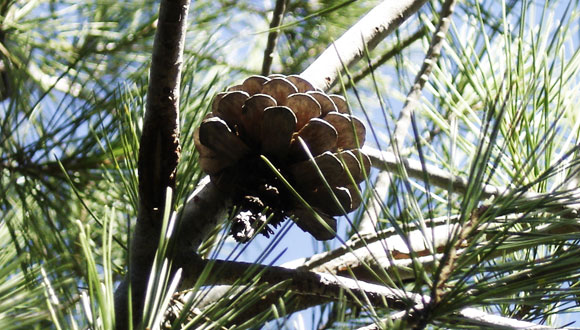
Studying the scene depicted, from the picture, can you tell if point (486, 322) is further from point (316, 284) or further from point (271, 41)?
point (271, 41)

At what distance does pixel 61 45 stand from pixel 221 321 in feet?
3.71

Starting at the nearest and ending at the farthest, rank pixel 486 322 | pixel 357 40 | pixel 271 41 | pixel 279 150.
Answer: pixel 486 322
pixel 279 150
pixel 357 40
pixel 271 41

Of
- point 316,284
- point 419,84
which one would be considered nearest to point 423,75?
point 419,84

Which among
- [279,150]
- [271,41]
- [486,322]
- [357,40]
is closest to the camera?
[486,322]

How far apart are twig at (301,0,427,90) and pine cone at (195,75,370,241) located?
7 centimetres

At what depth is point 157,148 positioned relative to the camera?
0.58 m

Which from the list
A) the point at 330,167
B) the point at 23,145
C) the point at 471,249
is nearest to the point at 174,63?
the point at 330,167

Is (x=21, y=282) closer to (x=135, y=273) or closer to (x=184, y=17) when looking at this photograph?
(x=135, y=273)

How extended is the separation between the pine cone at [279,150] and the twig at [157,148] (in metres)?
0.05

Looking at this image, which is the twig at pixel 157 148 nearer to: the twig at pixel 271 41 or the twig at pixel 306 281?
the twig at pixel 306 281

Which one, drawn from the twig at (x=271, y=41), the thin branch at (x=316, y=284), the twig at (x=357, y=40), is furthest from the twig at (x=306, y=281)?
the twig at (x=271, y=41)

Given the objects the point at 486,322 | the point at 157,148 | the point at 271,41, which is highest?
the point at 271,41

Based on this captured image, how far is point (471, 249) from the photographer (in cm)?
50

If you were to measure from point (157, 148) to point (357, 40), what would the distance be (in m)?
0.27
